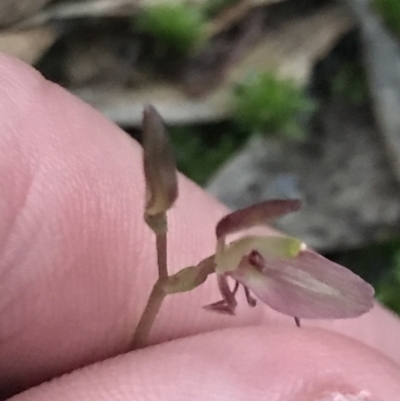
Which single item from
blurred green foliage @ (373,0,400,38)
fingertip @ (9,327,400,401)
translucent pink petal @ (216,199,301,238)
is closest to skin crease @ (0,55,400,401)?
fingertip @ (9,327,400,401)

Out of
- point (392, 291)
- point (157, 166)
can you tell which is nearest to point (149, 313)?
point (157, 166)

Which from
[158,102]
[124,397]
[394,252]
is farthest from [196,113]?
[124,397]

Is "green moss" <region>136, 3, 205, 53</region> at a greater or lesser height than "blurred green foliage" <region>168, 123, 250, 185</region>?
greater

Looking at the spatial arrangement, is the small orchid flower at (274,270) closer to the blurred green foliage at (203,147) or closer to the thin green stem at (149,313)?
the thin green stem at (149,313)

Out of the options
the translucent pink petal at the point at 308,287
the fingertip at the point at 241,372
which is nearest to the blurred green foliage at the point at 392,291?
the fingertip at the point at 241,372

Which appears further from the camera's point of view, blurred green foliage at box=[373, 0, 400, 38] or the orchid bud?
blurred green foliage at box=[373, 0, 400, 38]

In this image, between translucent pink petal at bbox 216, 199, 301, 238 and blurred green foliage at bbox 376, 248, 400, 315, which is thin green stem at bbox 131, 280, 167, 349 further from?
blurred green foliage at bbox 376, 248, 400, 315

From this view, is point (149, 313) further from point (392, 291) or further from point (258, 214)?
point (392, 291)
